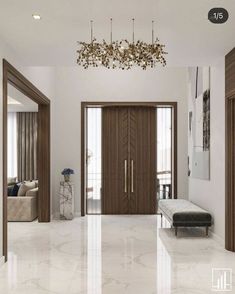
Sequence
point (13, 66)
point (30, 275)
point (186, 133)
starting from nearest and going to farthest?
1. point (30, 275)
2. point (13, 66)
3. point (186, 133)

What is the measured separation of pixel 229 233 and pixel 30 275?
2944 mm

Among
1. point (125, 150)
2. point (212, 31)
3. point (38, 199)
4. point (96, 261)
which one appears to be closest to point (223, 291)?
point (96, 261)

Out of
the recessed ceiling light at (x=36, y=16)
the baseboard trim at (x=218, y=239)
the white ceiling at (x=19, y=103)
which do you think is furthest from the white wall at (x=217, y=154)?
the white ceiling at (x=19, y=103)

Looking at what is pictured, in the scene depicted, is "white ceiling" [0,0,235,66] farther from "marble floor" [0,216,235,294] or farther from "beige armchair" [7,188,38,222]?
"beige armchair" [7,188,38,222]

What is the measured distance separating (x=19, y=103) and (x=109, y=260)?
21.4ft

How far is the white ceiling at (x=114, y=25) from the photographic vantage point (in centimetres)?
411

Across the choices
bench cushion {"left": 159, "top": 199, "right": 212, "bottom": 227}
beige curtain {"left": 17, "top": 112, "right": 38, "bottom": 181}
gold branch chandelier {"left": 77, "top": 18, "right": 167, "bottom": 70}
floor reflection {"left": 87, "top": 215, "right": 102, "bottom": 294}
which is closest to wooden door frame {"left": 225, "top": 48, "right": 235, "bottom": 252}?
bench cushion {"left": 159, "top": 199, "right": 212, "bottom": 227}

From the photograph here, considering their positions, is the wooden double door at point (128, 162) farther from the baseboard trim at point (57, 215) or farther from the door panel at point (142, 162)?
the baseboard trim at point (57, 215)

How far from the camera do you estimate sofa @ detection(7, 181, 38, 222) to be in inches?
338

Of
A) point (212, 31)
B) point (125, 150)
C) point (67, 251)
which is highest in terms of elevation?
point (212, 31)

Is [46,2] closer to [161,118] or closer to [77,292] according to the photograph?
[77,292]

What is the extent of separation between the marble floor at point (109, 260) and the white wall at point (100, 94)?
201cm

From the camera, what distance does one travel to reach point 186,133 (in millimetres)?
9828

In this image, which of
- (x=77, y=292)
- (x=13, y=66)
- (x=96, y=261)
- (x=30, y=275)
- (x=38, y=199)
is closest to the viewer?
(x=77, y=292)
